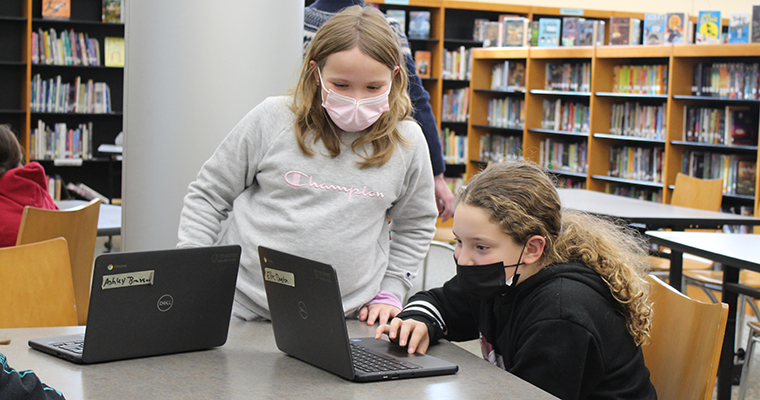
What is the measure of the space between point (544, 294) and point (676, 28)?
4.93 metres

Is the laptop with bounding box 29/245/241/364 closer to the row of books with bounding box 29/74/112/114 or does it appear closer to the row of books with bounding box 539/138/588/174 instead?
the row of books with bounding box 539/138/588/174

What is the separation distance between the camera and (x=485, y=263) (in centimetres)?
131

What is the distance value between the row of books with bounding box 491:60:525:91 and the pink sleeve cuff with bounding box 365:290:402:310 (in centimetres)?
545

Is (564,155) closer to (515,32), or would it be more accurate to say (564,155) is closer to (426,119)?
(515,32)

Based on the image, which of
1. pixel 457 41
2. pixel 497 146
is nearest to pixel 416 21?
pixel 457 41

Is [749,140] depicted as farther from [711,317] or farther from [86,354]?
[86,354]

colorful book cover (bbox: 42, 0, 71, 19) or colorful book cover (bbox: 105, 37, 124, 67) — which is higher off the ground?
colorful book cover (bbox: 42, 0, 71, 19)

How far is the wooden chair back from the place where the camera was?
4.08 metres

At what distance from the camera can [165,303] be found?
118 cm

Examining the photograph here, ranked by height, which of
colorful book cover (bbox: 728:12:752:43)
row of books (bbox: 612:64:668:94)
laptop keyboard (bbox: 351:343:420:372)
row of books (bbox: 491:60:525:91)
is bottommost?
laptop keyboard (bbox: 351:343:420:372)

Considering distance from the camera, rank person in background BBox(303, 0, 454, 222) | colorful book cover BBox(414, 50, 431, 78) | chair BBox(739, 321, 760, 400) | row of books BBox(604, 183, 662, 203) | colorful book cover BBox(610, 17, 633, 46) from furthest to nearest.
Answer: colorful book cover BBox(414, 50, 431, 78) < colorful book cover BBox(610, 17, 633, 46) < row of books BBox(604, 183, 662, 203) < chair BBox(739, 321, 760, 400) < person in background BBox(303, 0, 454, 222)

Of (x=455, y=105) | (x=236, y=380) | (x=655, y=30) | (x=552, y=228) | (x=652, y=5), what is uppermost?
(x=652, y=5)

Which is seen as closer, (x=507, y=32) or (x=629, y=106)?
(x=629, y=106)

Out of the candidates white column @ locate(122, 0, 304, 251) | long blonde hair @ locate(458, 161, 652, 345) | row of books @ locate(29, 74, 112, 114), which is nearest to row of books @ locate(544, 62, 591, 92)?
row of books @ locate(29, 74, 112, 114)
